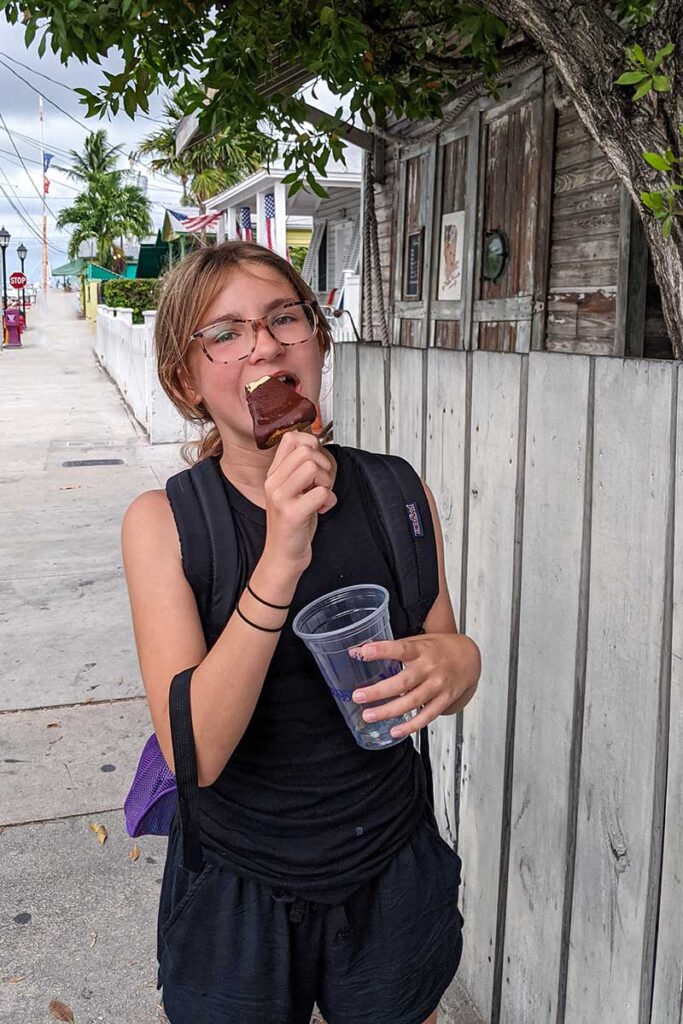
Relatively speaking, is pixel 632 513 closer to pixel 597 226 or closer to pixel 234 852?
pixel 234 852

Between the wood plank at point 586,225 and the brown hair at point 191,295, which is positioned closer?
the brown hair at point 191,295

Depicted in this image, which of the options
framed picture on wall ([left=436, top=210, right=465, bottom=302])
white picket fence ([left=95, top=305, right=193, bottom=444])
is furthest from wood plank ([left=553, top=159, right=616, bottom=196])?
white picket fence ([left=95, top=305, right=193, bottom=444])

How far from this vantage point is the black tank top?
5.36 feet

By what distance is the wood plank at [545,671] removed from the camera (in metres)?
2.01

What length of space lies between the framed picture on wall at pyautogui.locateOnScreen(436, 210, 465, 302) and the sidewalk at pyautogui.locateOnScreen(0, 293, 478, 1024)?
3.20 meters

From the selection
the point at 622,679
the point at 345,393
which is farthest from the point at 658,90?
the point at 345,393

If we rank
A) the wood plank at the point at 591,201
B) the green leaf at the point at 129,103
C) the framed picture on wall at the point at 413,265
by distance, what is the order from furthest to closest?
the framed picture on wall at the point at 413,265
the wood plank at the point at 591,201
the green leaf at the point at 129,103

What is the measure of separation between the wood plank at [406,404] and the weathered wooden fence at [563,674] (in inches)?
0.4

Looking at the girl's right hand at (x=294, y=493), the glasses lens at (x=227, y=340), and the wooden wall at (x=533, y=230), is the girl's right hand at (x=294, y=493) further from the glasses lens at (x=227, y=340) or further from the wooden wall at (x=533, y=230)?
the wooden wall at (x=533, y=230)

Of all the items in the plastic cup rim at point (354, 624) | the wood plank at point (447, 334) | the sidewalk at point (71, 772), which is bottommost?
the sidewalk at point (71, 772)

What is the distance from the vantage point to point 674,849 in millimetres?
1772

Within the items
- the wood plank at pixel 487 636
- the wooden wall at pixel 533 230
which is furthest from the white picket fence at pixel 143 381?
the wood plank at pixel 487 636

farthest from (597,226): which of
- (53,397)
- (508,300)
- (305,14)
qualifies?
(53,397)

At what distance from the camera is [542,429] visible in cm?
209
